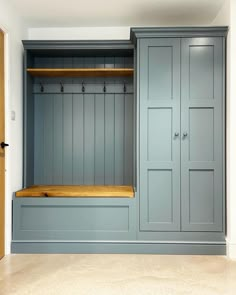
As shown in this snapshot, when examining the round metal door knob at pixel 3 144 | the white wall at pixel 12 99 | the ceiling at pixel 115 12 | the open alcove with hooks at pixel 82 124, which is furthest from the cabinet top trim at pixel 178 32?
the round metal door knob at pixel 3 144

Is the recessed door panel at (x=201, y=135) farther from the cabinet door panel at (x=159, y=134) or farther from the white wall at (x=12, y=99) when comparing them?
the white wall at (x=12, y=99)

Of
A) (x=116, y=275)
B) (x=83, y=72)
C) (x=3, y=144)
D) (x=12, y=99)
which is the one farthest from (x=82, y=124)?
(x=116, y=275)

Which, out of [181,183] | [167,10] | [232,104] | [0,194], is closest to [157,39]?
[167,10]

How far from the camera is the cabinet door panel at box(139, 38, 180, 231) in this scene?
9.76 feet

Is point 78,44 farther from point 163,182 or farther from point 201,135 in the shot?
point 163,182

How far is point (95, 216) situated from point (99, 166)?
0.78 meters

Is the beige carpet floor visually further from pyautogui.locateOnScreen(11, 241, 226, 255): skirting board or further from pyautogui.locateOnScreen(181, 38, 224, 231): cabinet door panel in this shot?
pyautogui.locateOnScreen(181, 38, 224, 231): cabinet door panel

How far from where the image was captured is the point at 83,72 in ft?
11.1

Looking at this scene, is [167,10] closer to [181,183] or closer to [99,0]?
[99,0]

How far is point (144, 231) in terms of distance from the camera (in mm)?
2994

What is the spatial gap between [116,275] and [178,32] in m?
2.39

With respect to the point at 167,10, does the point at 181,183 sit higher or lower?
lower

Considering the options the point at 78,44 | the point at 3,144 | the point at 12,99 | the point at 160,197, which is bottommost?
the point at 160,197

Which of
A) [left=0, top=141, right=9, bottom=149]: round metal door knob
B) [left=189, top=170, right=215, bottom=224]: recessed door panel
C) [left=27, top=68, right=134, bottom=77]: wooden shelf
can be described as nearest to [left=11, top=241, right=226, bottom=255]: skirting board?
[left=189, top=170, right=215, bottom=224]: recessed door panel
